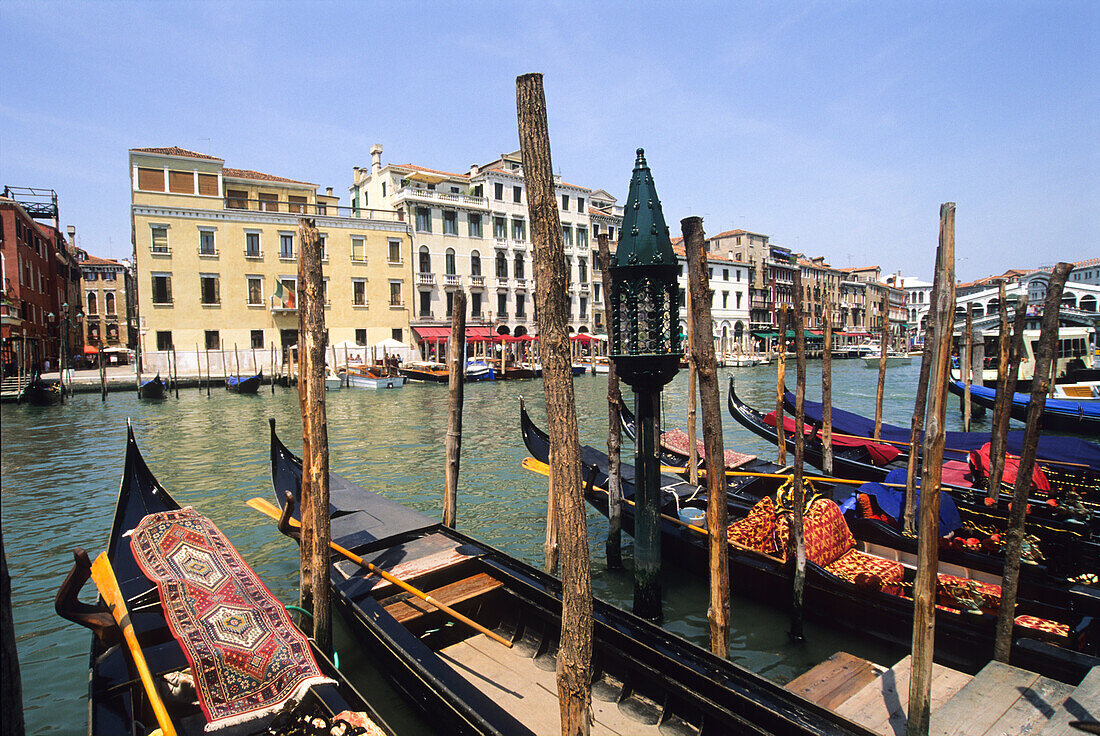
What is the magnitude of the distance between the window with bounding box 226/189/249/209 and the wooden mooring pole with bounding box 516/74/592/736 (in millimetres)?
24427

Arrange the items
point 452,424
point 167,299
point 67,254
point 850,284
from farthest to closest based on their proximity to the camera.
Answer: point 850,284 → point 67,254 → point 167,299 → point 452,424

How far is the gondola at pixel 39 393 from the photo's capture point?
53.7ft

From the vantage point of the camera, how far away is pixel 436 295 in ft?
91.7

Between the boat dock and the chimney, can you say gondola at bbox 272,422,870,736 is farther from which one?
the chimney

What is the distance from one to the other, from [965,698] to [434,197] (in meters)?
27.5

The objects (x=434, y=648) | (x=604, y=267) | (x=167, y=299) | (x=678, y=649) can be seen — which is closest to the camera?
(x=678, y=649)

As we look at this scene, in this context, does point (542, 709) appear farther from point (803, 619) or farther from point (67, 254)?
point (67, 254)

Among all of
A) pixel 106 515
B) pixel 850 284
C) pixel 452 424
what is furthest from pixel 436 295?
pixel 850 284

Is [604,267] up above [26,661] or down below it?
above

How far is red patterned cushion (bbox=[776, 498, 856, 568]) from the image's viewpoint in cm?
419

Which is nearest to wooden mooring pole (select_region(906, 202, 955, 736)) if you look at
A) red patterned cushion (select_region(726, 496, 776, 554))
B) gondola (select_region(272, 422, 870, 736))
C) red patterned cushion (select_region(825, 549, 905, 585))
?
gondola (select_region(272, 422, 870, 736))

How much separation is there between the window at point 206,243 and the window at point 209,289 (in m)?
0.87

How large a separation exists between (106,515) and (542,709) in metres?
6.37

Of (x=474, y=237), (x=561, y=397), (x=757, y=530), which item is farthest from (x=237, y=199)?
(x=561, y=397)
